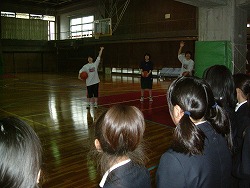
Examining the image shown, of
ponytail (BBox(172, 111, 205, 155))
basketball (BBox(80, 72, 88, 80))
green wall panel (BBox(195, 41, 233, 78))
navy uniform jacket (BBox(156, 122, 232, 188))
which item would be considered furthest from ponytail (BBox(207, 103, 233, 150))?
basketball (BBox(80, 72, 88, 80))

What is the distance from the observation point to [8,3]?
1007 inches

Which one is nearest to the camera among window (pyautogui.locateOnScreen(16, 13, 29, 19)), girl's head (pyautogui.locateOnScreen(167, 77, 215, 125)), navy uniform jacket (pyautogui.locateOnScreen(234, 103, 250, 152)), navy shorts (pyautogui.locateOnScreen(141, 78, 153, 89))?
girl's head (pyautogui.locateOnScreen(167, 77, 215, 125))

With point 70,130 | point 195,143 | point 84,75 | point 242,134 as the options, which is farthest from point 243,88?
point 84,75

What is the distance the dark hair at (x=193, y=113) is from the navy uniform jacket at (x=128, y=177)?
24 centimetres

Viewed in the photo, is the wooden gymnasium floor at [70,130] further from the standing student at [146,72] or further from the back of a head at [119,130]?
the standing student at [146,72]

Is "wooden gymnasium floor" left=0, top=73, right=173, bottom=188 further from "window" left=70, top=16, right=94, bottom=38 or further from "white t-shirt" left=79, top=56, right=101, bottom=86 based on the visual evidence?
"window" left=70, top=16, right=94, bottom=38

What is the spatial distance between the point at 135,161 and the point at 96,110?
22.6 feet

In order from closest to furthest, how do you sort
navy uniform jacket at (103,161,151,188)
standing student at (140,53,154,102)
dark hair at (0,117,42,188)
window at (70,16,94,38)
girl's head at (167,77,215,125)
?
dark hair at (0,117,42,188), navy uniform jacket at (103,161,151,188), girl's head at (167,77,215,125), standing student at (140,53,154,102), window at (70,16,94,38)

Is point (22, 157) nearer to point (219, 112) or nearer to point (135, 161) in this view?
point (135, 161)

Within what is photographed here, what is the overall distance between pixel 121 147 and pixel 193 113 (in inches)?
19.1

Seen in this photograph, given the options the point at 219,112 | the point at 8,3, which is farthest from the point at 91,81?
the point at 8,3

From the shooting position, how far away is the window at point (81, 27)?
82.8ft

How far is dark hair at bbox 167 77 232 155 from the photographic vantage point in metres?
1.45

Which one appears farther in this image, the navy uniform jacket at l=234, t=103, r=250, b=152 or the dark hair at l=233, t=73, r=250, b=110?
the dark hair at l=233, t=73, r=250, b=110
